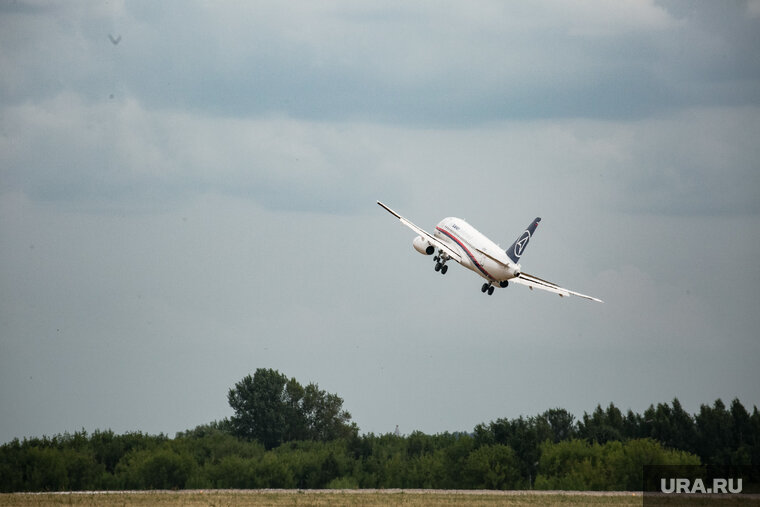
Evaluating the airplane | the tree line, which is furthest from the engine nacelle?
the tree line

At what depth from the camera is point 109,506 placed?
357 feet

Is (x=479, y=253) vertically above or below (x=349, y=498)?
above

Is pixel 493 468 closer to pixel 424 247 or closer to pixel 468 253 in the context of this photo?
pixel 468 253

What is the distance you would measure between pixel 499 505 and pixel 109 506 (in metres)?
29.3

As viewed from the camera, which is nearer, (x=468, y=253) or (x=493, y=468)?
(x=493, y=468)

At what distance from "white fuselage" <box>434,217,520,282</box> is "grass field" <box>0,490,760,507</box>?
2147 centimetres

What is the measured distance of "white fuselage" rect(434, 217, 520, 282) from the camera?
134250 mm

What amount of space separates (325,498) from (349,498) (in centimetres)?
204

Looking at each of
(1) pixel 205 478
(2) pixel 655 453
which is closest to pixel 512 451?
(2) pixel 655 453

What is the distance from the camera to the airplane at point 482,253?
134875 mm

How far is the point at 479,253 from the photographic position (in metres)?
137

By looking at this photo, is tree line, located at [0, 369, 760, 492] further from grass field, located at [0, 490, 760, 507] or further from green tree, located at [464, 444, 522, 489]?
grass field, located at [0, 490, 760, 507]

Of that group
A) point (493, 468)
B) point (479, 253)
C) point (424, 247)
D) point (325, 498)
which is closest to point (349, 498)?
point (325, 498)

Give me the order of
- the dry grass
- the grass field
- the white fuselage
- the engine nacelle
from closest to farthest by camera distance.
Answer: the grass field < the dry grass < the white fuselage < the engine nacelle
